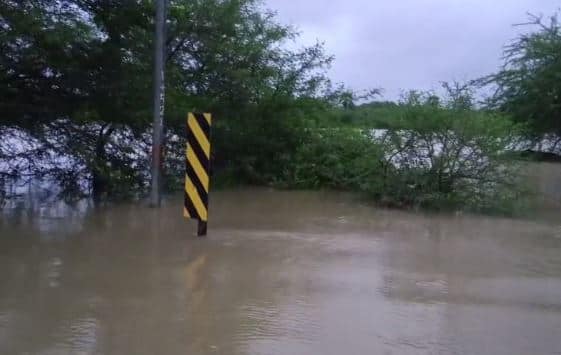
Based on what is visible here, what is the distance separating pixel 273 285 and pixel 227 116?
25.6ft

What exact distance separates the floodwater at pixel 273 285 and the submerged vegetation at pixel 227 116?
1131 mm

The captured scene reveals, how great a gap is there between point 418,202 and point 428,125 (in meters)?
1.37

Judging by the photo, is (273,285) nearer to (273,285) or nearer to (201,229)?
(273,285)

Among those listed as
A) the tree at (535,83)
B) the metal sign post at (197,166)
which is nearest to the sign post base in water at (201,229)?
the metal sign post at (197,166)

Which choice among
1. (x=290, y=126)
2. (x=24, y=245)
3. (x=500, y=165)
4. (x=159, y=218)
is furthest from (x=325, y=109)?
(x=24, y=245)

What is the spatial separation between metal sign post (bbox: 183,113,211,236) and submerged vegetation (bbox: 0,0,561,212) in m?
2.46

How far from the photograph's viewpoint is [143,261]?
7785mm

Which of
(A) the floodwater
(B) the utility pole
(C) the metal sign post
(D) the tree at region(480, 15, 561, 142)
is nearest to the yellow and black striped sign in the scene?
(C) the metal sign post

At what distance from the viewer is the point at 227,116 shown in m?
14.3

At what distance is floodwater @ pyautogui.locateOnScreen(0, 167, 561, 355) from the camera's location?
5371 mm

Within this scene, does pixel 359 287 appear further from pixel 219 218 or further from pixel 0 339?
pixel 219 218

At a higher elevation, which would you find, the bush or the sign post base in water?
the bush

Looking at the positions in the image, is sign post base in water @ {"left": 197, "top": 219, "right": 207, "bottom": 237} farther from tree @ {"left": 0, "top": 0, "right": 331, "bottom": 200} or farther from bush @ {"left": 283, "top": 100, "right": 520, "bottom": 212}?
bush @ {"left": 283, "top": 100, "right": 520, "bottom": 212}

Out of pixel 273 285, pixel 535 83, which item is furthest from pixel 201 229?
pixel 535 83
